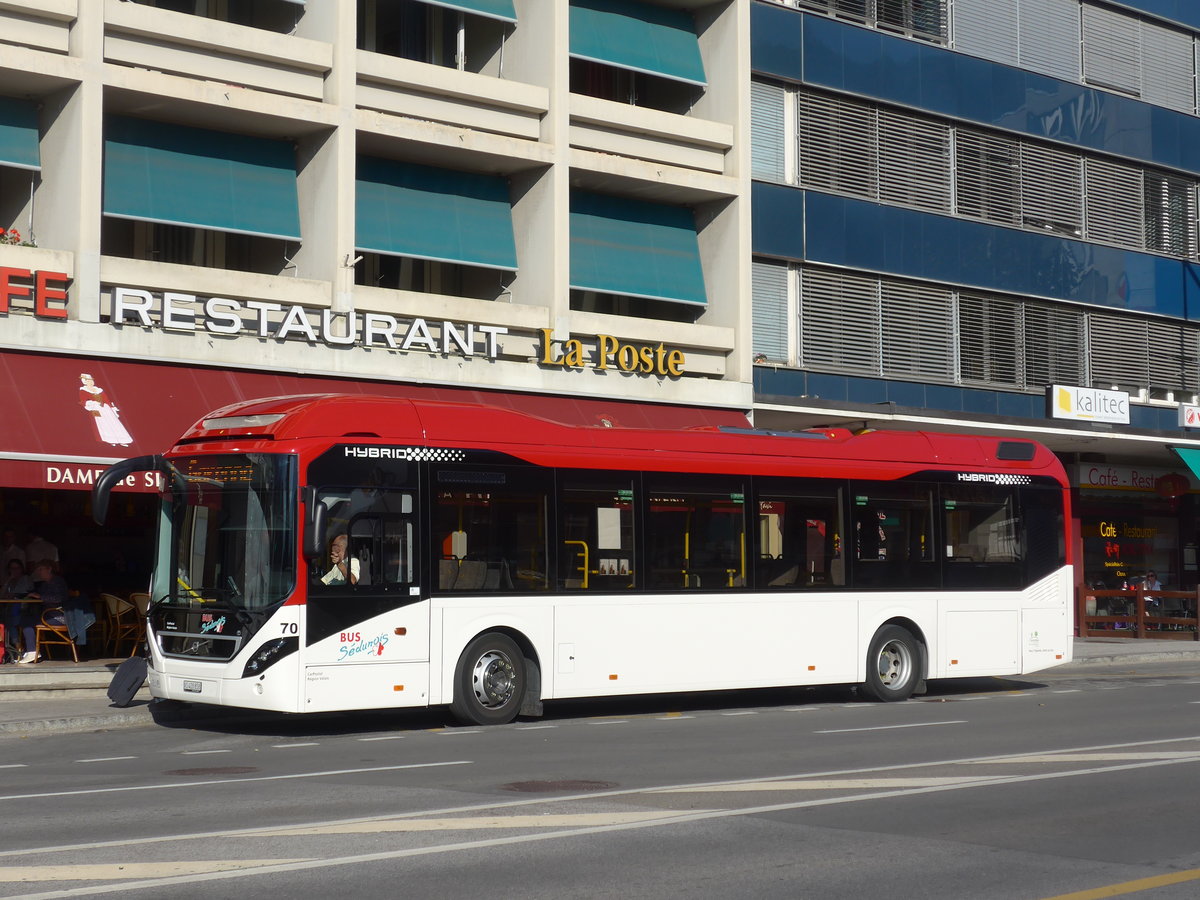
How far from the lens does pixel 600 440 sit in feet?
56.3

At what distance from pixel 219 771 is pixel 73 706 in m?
5.88

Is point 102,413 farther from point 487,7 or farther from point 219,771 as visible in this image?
point 487,7

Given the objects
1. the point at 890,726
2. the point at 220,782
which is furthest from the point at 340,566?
the point at 890,726

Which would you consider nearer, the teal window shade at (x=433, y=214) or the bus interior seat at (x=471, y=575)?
the bus interior seat at (x=471, y=575)

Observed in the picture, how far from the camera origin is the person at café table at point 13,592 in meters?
20.6

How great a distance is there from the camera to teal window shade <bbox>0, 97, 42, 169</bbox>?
2098cm

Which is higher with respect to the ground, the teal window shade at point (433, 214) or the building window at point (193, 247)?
the teal window shade at point (433, 214)

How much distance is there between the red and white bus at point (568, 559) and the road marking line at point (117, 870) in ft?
21.7

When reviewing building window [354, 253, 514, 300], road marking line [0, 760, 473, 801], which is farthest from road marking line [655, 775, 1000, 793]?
building window [354, 253, 514, 300]

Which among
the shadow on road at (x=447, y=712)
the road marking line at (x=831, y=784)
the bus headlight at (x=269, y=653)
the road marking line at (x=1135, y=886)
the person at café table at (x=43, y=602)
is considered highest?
the person at café table at (x=43, y=602)

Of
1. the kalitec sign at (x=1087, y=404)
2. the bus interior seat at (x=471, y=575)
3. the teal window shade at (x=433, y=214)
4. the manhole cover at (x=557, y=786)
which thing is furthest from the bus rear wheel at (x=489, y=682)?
the kalitec sign at (x=1087, y=404)

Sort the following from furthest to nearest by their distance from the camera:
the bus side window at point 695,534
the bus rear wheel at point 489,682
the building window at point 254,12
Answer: the building window at point 254,12
the bus side window at point 695,534
the bus rear wheel at point 489,682

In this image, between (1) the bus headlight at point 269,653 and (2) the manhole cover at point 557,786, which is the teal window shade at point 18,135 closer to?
(1) the bus headlight at point 269,653

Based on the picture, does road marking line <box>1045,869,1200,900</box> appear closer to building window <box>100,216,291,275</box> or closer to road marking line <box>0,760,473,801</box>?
road marking line <box>0,760,473,801</box>
